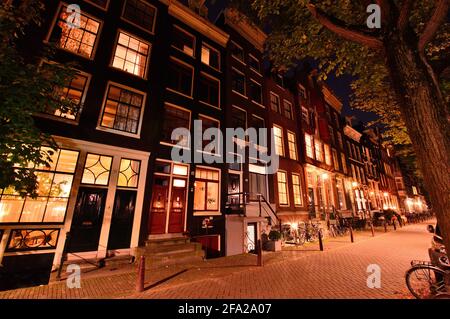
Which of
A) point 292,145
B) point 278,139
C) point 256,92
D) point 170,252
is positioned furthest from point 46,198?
point 292,145

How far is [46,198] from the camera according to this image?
7.15 m

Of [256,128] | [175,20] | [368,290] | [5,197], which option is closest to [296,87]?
[256,128]

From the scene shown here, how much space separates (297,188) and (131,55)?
1459 cm

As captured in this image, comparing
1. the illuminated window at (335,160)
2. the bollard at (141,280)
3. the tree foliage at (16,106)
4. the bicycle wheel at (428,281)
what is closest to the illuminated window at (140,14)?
the tree foliage at (16,106)

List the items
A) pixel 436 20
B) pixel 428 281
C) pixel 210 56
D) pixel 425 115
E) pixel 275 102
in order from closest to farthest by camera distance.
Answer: pixel 425 115 → pixel 436 20 → pixel 428 281 → pixel 210 56 → pixel 275 102

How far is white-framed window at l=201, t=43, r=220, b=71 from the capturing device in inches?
560

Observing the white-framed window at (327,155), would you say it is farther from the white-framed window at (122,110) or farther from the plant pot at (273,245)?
the white-framed window at (122,110)

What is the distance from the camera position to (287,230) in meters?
13.7

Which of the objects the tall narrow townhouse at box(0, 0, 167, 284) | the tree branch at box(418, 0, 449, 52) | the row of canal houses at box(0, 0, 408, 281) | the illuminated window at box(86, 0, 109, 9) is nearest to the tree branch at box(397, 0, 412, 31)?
the tree branch at box(418, 0, 449, 52)

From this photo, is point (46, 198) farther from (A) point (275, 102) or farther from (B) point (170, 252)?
(A) point (275, 102)

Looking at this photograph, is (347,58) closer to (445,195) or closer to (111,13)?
(445,195)

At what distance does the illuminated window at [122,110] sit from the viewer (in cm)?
918

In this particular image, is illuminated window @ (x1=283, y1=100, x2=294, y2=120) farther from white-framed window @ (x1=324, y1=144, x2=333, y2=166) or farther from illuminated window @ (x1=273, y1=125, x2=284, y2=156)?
white-framed window @ (x1=324, y1=144, x2=333, y2=166)

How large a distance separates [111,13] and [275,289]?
13.8 metres
